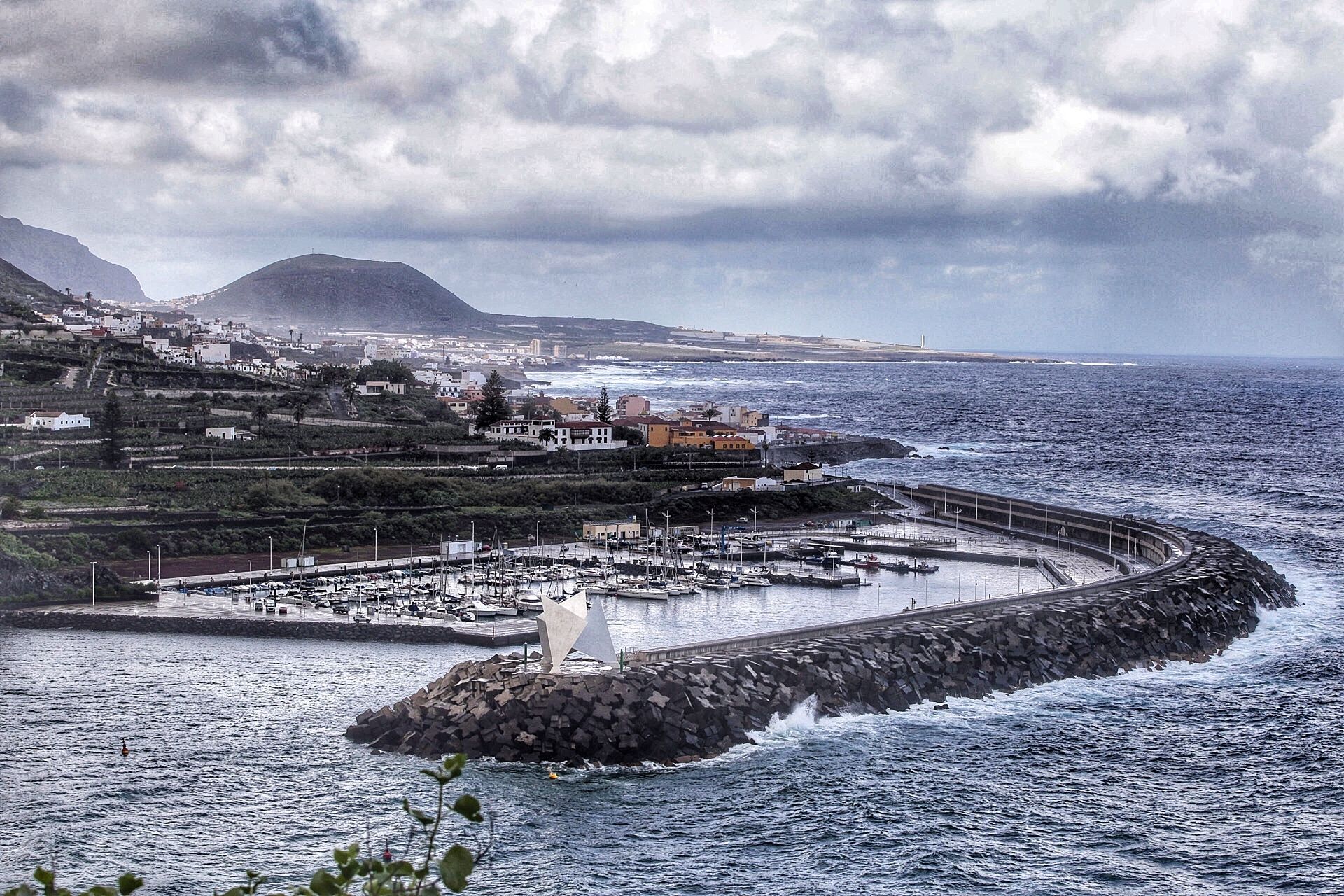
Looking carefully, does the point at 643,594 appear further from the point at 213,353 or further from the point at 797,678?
the point at 213,353

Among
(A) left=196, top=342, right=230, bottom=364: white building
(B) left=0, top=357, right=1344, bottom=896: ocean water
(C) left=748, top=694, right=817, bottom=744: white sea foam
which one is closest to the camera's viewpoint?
(B) left=0, top=357, right=1344, bottom=896: ocean water

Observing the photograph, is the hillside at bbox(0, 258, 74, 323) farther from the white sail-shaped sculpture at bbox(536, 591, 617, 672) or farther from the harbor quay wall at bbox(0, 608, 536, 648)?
the white sail-shaped sculpture at bbox(536, 591, 617, 672)

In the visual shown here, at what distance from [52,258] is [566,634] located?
17822 cm

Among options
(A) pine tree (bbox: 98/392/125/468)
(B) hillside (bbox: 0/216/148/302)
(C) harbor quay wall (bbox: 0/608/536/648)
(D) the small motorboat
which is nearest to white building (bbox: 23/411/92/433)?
(A) pine tree (bbox: 98/392/125/468)

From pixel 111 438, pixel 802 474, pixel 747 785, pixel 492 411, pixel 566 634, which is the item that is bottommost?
pixel 747 785

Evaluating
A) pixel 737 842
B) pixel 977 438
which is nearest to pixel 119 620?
pixel 737 842

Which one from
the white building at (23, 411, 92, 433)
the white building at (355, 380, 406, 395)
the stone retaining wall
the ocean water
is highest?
the white building at (355, 380, 406, 395)

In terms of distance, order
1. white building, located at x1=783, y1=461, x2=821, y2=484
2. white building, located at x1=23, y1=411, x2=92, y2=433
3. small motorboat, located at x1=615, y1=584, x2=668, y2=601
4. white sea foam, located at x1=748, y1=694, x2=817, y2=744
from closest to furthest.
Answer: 1. white sea foam, located at x1=748, y1=694, x2=817, y2=744
2. small motorboat, located at x1=615, y1=584, x2=668, y2=601
3. white building, located at x1=783, y1=461, x2=821, y2=484
4. white building, located at x1=23, y1=411, x2=92, y2=433

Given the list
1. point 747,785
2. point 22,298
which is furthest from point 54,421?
point 747,785

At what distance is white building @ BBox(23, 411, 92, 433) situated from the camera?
174 feet

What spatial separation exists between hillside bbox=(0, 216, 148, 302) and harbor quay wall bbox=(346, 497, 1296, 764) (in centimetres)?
14086

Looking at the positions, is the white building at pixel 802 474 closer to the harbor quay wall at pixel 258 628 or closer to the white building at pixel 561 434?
the white building at pixel 561 434

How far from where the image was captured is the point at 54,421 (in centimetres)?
5356

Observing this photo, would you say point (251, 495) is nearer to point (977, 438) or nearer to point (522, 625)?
point (522, 625)
